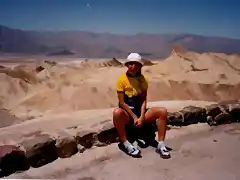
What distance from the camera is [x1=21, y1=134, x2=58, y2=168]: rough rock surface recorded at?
6.89 feet

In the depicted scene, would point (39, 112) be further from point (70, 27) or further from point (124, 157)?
point (124, 157)

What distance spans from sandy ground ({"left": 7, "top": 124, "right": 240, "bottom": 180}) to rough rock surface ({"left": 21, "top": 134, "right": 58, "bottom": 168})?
0.12 ft

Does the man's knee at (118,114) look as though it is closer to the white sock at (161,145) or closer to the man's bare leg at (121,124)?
the man's bare leg at (121,124)

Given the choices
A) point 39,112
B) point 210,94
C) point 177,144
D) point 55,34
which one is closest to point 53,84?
point 39,112

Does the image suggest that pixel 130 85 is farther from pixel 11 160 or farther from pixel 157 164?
pixel 11 160

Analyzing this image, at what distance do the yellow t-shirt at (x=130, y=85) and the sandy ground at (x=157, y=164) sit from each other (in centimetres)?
39

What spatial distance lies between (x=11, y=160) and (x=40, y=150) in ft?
0.60

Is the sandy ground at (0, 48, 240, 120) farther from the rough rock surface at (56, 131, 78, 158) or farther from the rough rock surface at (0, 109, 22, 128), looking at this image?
the rough rock surface at (56, 131, 78, 158)

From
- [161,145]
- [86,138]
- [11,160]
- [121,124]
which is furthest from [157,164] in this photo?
[11,160]

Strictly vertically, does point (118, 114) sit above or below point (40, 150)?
above

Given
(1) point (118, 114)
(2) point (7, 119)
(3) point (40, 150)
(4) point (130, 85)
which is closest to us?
(3) point (40, 150)

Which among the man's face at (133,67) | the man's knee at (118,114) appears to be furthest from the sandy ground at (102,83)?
the man's knee at (118,114)

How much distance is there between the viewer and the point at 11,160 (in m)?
2.02

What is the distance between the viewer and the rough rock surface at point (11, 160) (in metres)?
1.98
